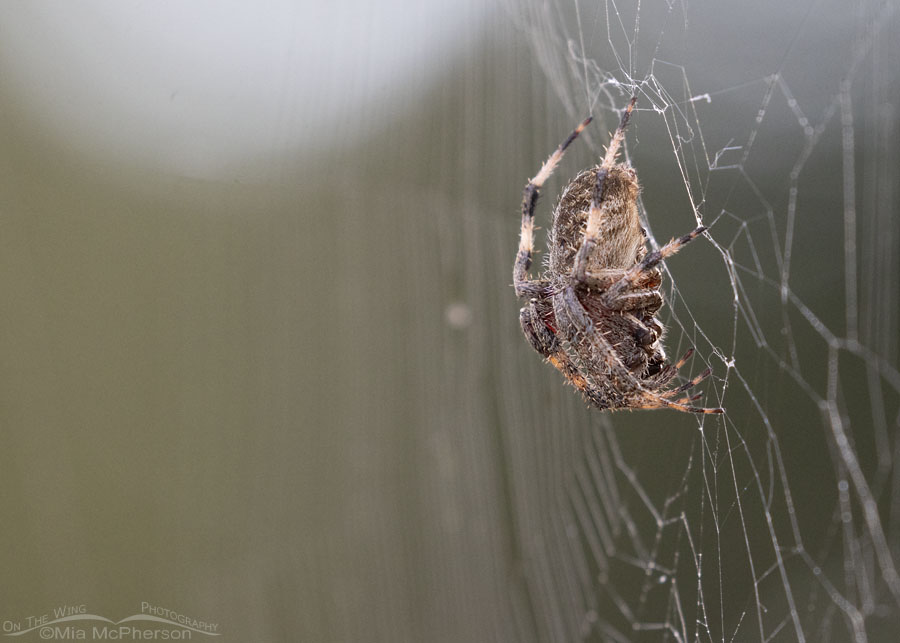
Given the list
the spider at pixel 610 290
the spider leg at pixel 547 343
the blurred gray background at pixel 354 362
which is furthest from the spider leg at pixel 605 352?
the blurred gray background at pixel 354 362

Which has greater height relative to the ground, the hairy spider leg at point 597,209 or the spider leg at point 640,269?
the hairy spider leg at point 597,209

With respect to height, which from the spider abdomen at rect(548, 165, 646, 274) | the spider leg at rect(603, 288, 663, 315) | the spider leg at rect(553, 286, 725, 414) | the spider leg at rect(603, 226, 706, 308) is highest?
the spider abdomen at rect(548, 165, 646, 274)

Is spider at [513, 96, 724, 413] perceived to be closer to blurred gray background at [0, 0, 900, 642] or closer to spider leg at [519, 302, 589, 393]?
spider leg at [519, 302, 589, 393]

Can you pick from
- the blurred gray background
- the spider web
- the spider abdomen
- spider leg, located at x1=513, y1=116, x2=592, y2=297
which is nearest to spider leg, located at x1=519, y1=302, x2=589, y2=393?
spider leg, located at x1=513, y1=116, x2=592, y2=297

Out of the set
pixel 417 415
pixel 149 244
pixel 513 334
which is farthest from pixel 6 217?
pixel 513 334

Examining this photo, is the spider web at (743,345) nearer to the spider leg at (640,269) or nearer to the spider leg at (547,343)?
the spider leg at (640,269)

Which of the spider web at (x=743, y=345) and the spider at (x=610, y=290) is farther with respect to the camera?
the spider web at (x=743, y=345)

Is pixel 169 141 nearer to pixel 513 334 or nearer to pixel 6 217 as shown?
pixel 6 217

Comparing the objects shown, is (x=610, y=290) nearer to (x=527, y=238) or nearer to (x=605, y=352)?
(x=605, y=352)
